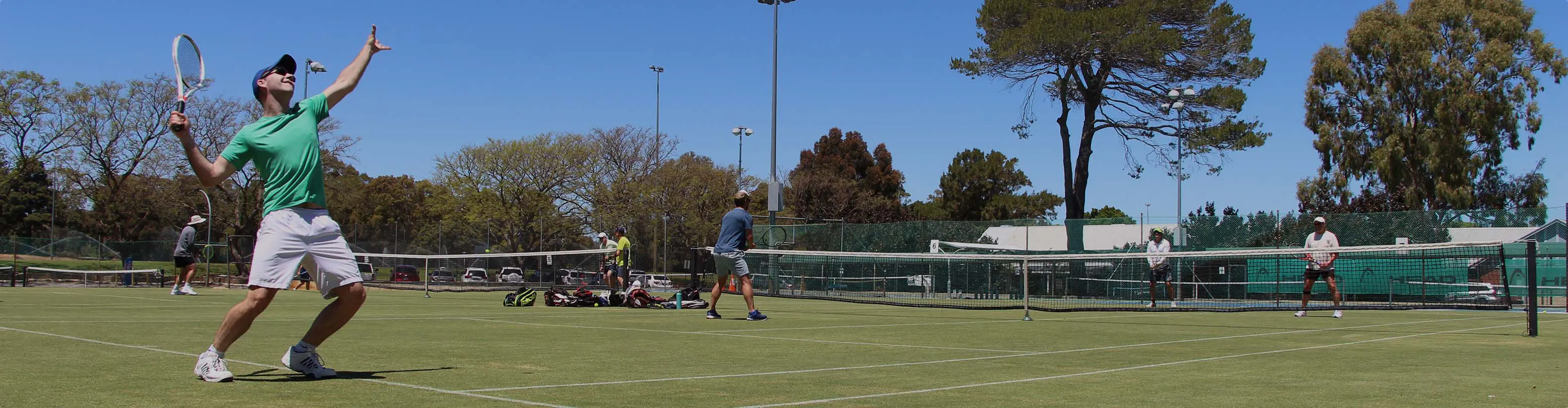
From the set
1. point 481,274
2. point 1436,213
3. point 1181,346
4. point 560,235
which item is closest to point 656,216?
point 560,235

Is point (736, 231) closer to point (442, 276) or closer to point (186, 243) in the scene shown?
point (186, 243)

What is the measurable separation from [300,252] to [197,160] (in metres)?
0.59

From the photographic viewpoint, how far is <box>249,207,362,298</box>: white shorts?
507cm

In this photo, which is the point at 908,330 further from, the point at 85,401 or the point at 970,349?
the point at 85,401

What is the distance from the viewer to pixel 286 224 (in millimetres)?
5105

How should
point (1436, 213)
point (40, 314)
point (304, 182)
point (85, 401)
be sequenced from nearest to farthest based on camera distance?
point (85, 401) → point (304, 182) → point (40, 314) → point (1436, 213)

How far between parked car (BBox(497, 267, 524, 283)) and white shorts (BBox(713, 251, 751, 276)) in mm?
16218

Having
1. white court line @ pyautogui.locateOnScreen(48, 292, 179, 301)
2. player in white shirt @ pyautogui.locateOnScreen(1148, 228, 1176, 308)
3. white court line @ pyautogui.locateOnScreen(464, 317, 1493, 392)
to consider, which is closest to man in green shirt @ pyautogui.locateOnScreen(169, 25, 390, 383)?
white court line @ pyautogui.locateOnScreen(464, 317, 1493, 392)

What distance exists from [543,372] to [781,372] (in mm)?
1272

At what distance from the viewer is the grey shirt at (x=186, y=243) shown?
1791 cm

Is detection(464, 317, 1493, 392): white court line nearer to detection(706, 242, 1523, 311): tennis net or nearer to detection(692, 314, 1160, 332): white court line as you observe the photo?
detection(692, 314, 1160, 332): white court line

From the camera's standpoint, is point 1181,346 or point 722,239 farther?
point 722,239

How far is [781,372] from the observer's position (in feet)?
20.4

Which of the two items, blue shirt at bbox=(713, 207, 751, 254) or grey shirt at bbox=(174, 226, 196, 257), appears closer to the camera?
blue shirt at bbox=(713, 207, 751, 254)
